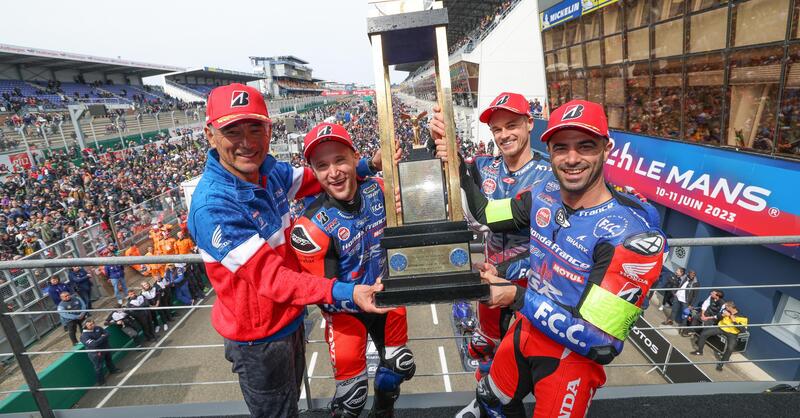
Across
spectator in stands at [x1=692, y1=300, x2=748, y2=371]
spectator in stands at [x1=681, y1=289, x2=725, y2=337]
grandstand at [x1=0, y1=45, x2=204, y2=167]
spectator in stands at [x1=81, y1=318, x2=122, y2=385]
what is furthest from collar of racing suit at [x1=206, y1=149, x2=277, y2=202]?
grandstand at [x1=0, y1=45, x2=204, y2=167]

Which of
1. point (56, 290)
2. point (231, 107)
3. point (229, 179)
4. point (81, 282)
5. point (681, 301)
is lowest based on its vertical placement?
point (681, 301)

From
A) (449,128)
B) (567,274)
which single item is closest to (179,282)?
(449,128)

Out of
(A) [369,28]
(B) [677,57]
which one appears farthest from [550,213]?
(B) [677,57]

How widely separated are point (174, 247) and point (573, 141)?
14277 mm

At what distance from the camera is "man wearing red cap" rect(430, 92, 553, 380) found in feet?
9.66

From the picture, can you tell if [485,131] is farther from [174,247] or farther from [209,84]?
[209,84]

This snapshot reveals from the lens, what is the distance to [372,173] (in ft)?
9.71

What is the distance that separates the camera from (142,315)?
10.6 metres

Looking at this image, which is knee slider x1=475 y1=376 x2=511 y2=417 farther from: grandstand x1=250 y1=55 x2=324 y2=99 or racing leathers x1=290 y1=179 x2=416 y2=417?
grandstand x1=250 y1=55 x2=324 y2=99

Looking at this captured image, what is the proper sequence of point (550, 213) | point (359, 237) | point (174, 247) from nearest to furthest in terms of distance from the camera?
point (550, 213) → point (359, 237) → point (174, 247)

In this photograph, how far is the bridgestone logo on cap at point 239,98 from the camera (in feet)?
6.91

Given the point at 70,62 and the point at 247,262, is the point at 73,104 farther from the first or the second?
the point at 247,262

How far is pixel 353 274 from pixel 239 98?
129 centimetres

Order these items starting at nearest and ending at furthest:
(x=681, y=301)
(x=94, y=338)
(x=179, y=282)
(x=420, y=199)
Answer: (x=420, y=199)
(x=94, y=338)
(x=681, y=301)
(x=179, y=282)
